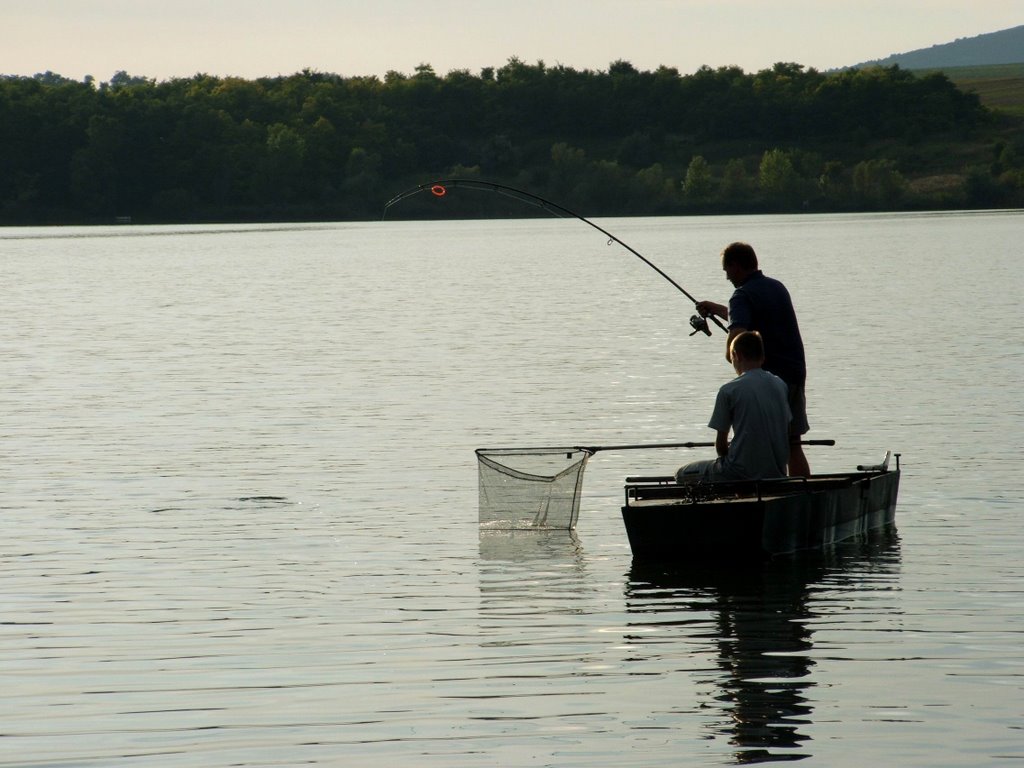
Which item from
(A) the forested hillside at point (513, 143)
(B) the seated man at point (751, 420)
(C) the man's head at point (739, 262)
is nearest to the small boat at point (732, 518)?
(B) the seated man at point (751, 420)

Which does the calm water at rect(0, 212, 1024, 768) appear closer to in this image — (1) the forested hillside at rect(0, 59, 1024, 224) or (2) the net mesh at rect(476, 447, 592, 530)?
(2) the net mesh at rect(476, 447, 592, 530)

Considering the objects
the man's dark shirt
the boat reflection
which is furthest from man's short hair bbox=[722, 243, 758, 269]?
the boat reflection

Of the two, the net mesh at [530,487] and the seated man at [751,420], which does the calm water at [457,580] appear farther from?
the seated man at [751,420]

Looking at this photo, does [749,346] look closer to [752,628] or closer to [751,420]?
[751,420]

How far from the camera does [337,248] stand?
4018 inches

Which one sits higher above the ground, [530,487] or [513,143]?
[513,143]

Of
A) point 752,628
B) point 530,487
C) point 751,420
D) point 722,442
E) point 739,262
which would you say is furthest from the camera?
point 530,487

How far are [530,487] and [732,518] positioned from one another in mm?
2017

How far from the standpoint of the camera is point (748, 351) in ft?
37.8

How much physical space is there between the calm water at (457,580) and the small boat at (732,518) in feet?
0.65

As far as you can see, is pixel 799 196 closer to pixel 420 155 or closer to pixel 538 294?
pixel 420 155

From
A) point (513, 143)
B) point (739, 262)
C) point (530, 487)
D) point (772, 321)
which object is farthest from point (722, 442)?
point (513, 143)

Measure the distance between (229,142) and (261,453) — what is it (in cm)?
15044

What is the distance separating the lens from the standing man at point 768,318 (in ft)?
39.7
